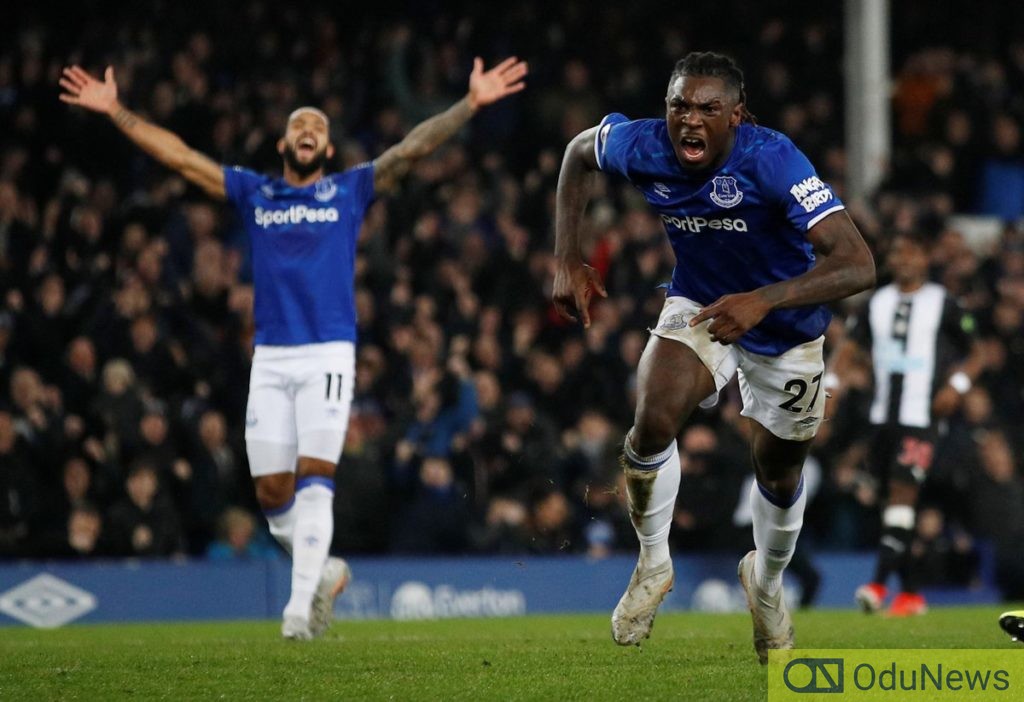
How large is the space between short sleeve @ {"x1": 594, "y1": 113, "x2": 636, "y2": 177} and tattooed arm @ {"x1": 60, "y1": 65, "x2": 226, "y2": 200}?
3010 millimetres

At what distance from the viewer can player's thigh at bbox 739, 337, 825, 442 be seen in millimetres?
7504

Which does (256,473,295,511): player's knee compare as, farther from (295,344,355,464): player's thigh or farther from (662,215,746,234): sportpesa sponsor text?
(662,215,746,234): sportpesa sponsor text

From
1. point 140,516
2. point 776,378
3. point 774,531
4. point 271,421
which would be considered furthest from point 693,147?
point 140,516

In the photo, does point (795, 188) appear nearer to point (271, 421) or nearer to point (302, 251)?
point (302, 251)

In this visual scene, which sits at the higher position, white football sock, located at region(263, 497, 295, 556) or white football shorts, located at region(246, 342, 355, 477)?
white football shorts, located at region(246, 342, 355, 477)

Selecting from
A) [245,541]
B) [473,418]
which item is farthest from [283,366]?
[473,418]

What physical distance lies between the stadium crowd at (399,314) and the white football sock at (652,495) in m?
6.70

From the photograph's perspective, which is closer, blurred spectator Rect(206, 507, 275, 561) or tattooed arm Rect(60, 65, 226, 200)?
tattooed arm Rect(60, 65, 226, 200)

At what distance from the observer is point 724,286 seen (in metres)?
7.44

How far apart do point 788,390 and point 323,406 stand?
9.79 ft

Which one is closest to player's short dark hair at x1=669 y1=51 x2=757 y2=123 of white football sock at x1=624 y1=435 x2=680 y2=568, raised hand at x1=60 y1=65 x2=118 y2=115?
white football sock at x1=624 y1=435 x2=680 y2=568

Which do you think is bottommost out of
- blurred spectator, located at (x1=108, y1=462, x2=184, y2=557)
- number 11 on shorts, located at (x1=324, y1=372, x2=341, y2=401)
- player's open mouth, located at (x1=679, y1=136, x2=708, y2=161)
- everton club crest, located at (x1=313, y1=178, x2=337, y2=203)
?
blurred spectator, located at (x1=108, y1=462, x2=184, y2=557)

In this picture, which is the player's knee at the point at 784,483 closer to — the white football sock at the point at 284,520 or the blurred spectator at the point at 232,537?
the white football sock at the point at 284,520

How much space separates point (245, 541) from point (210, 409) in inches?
43.0
